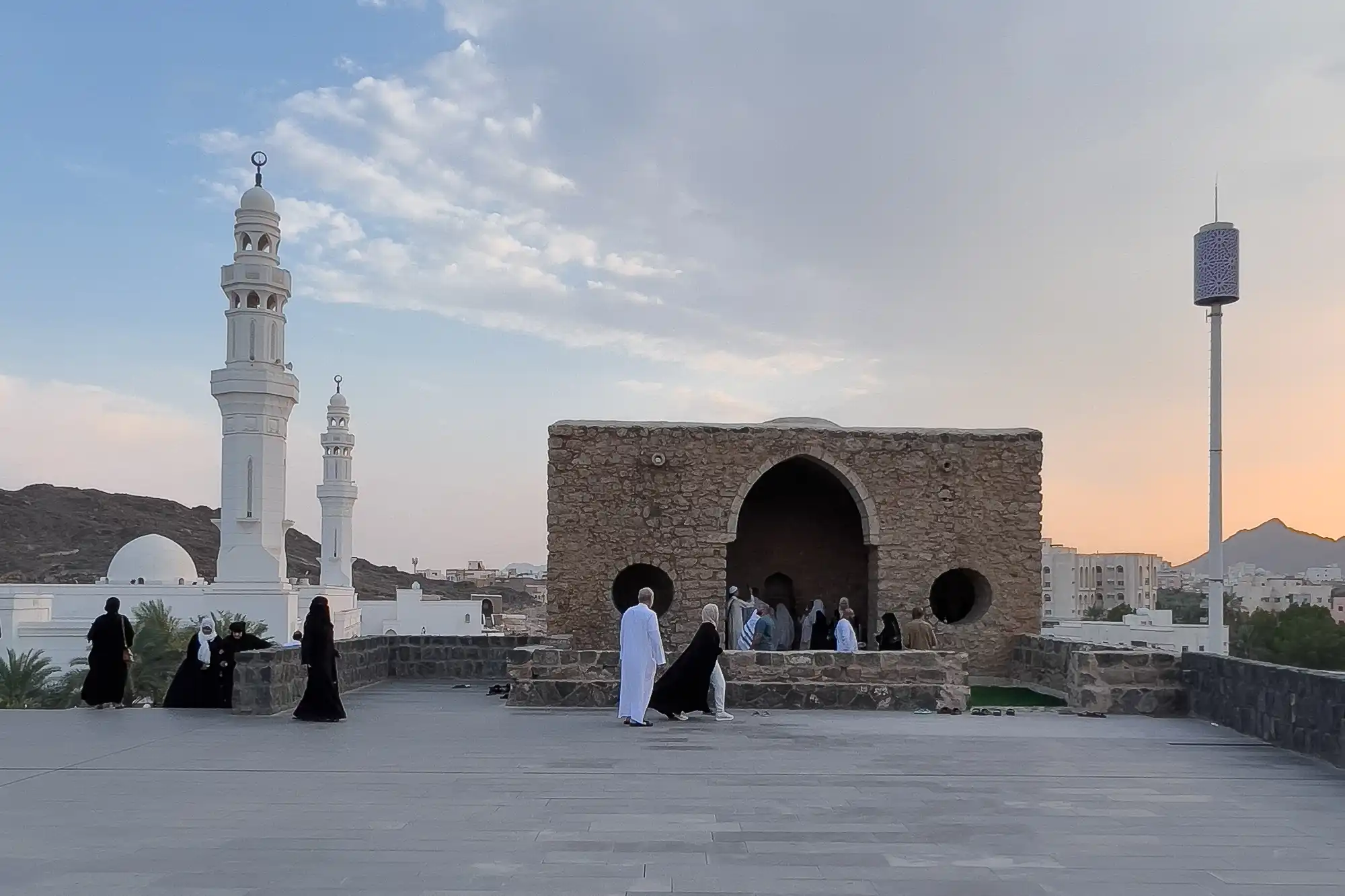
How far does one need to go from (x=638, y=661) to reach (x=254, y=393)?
29.0 meters

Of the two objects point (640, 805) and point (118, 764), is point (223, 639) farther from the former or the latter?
point (640, 805)

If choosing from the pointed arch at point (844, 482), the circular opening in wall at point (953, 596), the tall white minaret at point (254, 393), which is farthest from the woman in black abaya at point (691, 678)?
the tall white minaret at point (254, 393)

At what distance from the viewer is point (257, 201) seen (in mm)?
35906

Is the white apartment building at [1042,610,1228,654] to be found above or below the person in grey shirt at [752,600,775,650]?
below

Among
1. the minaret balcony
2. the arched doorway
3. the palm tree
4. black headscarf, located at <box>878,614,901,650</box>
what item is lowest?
the palm tree

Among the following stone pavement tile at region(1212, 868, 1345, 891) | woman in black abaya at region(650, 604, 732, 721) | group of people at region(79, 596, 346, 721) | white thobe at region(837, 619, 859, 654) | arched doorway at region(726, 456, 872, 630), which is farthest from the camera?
arched doorway at region(726, 456, 872, 630)

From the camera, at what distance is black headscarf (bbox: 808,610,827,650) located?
15.3 meters

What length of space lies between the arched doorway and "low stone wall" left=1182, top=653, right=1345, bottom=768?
8377 millimetres

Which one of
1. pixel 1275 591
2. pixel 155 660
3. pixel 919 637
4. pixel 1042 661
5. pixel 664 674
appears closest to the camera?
pixel 664 674

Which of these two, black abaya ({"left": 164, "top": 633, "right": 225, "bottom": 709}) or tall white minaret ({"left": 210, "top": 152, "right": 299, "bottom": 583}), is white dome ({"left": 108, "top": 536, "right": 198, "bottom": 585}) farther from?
black abaya ({"left": 164, "top": 633, "right": 225, "bottom": 709})

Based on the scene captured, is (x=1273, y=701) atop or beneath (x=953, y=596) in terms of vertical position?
beneath

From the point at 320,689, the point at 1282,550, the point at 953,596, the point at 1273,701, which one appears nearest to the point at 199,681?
the point at 320,689

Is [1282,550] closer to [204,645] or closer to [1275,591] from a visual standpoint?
[1275,591]

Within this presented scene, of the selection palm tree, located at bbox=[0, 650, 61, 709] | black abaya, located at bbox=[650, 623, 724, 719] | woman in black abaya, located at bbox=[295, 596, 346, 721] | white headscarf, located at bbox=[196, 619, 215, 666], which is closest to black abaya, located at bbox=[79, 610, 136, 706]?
white headscarf, located at bbox=[196, 619, 215, 666]
